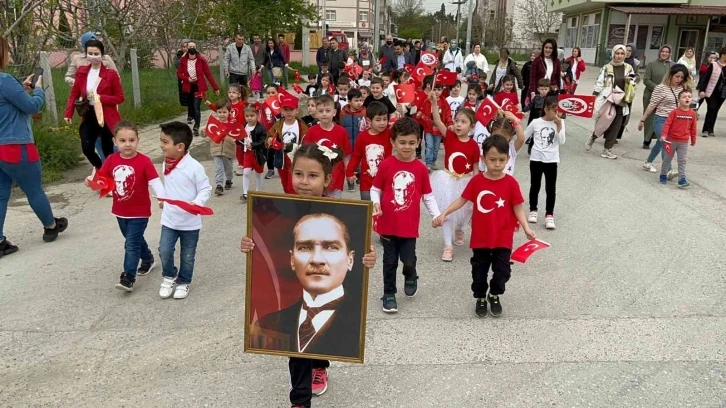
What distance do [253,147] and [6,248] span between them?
294 cm

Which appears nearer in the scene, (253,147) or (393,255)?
(393,255)

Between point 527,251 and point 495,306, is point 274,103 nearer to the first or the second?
point 495,306

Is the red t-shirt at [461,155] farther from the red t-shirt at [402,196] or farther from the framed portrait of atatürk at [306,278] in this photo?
the framed portrait of atatürk at [306,278]

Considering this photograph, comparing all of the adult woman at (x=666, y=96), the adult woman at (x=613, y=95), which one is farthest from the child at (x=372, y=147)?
the adult woman at (x=613, y=95)

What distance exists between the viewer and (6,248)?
220 inches

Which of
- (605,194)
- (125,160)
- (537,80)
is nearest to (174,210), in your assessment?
(125,160)

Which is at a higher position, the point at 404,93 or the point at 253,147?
the point at 404,93

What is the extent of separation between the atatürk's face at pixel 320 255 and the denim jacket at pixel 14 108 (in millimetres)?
3879

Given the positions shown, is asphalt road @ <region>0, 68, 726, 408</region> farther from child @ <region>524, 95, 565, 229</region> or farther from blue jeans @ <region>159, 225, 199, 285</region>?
child @ <region>524, 95, 565, 229</region>

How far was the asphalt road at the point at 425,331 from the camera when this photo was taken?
3398 mm

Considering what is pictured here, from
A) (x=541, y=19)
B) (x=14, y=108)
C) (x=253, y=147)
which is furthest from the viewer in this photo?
(x=541, y=19)

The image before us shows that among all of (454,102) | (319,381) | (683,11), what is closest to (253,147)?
(454,102)

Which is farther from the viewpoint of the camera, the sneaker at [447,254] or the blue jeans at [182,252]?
the sneaker at [447,254]

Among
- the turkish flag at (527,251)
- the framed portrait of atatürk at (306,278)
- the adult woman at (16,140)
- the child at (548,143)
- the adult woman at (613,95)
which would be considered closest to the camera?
the framed portrait of atatürk at (306,278)
